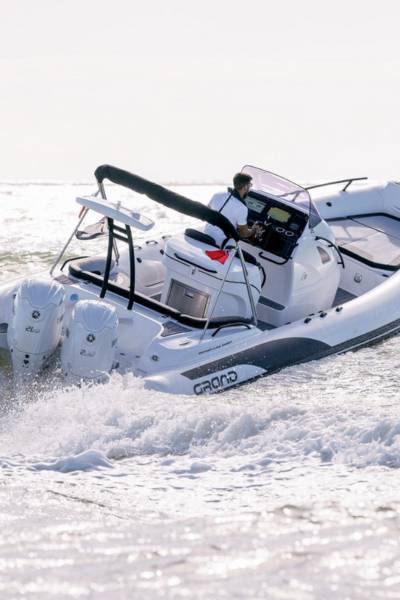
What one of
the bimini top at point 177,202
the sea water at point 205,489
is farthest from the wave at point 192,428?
the bimini top at point 177,202

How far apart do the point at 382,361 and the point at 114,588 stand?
4564 mm

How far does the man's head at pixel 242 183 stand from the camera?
919 cm

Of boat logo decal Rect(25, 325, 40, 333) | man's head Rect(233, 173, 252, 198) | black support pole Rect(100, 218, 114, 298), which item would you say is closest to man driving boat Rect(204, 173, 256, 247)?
man's head Rect(233, 173, 252, 198)

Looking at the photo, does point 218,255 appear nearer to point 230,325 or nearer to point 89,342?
point 230,325

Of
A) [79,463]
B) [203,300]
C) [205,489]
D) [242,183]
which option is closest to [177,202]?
[203,300]

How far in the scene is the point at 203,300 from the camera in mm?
8836

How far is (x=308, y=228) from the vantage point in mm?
9703

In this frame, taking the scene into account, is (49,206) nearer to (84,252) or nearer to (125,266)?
(84,252)

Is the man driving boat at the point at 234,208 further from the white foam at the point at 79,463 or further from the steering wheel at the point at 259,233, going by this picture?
the white foam at the point at 79,463

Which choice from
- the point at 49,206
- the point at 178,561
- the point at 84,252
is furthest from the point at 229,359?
the point at 49,206

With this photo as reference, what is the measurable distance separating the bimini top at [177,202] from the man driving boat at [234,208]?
0.52 m

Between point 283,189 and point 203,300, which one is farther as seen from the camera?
point 283,189

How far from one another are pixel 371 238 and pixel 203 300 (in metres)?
2.94

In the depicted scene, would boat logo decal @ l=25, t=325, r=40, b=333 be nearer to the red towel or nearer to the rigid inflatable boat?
the rigid inflatable boat
